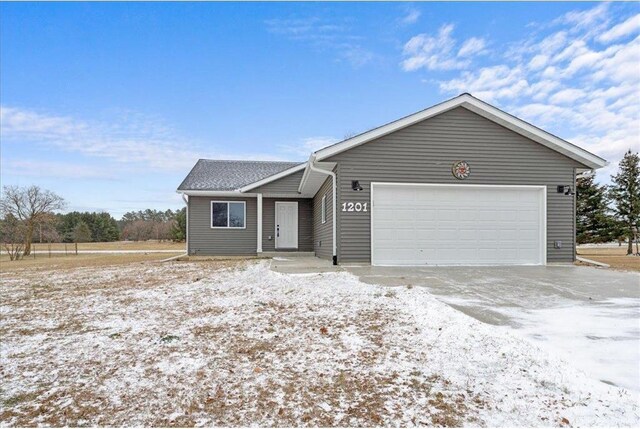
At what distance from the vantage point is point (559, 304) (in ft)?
16.0

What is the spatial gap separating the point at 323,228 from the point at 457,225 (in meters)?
4.27

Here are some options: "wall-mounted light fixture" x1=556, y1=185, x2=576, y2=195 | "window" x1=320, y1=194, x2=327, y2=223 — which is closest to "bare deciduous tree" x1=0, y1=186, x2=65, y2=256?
"window" x1=320, y1=194, x2=327, y2=223

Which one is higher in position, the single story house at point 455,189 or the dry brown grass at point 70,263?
the single story house at point 455,189

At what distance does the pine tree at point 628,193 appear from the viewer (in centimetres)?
2217

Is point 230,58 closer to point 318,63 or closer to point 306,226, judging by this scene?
point 318,63

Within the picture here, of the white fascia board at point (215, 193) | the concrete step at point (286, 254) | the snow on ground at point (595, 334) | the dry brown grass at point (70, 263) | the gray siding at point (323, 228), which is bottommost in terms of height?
the dry brown grass at point (70, 263)

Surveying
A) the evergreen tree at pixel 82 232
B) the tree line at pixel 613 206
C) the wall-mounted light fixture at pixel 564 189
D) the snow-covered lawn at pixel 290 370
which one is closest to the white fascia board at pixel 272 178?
the wall-mounted light fixture at pixel 564 189

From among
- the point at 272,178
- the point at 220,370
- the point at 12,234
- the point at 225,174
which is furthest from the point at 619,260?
the point at 12,234

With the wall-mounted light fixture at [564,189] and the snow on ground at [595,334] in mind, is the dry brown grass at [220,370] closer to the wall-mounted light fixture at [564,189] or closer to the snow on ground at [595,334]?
the snow on ground at [595,334]

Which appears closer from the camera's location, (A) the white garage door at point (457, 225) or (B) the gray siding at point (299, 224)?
(A) the white garage door at point (457, 225)

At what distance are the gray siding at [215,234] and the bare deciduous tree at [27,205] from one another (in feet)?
51.9

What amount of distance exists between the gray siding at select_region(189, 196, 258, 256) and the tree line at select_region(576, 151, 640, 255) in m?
19.7

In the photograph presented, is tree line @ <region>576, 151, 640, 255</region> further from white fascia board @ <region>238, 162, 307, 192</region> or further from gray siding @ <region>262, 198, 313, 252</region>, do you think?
white fascia board @ <region>238, 162, 307, 192</region>

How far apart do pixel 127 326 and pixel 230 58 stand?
11974mm
